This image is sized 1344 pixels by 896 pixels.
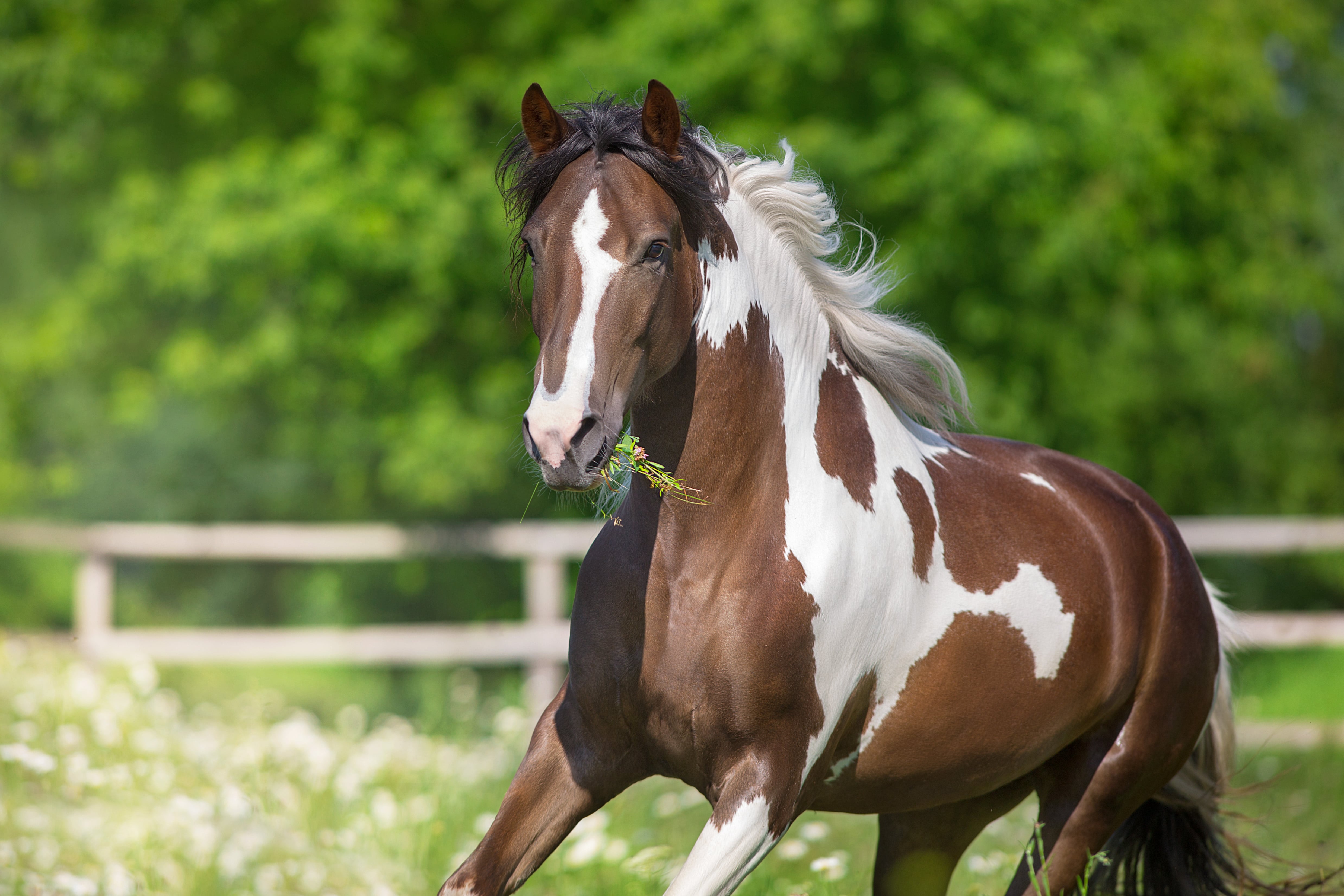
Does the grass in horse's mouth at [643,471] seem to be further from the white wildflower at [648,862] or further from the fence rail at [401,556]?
the fence rail at [401,556]

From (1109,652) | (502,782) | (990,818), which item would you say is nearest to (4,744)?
(502,782)

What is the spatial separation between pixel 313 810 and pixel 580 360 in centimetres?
342

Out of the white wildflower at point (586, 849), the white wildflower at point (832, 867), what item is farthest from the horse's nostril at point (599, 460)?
the white wildflower at point (586, 849)

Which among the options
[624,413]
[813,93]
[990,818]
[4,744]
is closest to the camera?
[624,413]

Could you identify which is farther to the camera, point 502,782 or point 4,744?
point 502,782

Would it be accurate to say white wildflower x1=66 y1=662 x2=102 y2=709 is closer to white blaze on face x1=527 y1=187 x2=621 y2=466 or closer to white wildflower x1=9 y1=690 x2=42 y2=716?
white wildflower x1=9 y1=690 x2=42 y2=716

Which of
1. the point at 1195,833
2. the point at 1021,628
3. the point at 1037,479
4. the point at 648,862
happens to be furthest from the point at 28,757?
the point at 1195,833

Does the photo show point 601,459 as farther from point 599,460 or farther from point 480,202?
point 480,202

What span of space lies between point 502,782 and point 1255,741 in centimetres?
514

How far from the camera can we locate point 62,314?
10.9 meters

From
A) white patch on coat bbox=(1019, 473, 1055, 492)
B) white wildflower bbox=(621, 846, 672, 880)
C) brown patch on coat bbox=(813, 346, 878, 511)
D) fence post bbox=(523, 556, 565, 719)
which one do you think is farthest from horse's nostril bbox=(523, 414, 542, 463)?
fence post bbox=(523, 556, 565, 719)

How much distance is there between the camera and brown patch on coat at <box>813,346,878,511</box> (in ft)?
9.18

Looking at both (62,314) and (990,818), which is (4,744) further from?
(62,314)

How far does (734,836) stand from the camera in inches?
98.0
